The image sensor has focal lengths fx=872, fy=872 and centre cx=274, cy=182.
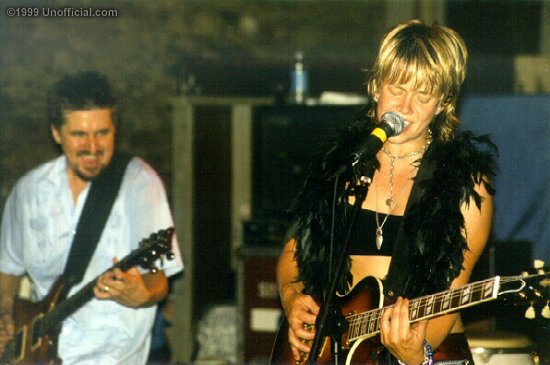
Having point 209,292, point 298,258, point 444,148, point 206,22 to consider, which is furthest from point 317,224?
point 206,22

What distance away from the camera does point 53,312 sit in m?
4.14

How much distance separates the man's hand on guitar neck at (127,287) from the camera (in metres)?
4.12

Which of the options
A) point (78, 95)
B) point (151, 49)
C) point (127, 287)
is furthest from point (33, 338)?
point (151, 49)

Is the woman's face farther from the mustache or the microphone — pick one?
the mustache

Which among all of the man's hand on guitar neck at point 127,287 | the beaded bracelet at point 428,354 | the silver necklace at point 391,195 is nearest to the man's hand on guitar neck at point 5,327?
the man's hand on guitar neck at point 127,287

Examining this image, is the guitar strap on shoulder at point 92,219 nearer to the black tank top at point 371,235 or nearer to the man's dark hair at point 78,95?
the man's dark hair at point 78,95

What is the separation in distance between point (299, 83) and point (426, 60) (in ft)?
6.87

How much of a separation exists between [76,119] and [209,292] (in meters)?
1.22

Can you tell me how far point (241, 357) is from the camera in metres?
4.62

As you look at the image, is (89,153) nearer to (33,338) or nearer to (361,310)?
(33,338)

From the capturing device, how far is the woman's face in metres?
2.62

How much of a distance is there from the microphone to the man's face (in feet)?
6.86

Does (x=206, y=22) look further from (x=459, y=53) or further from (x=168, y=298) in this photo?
(x=459, y=53)

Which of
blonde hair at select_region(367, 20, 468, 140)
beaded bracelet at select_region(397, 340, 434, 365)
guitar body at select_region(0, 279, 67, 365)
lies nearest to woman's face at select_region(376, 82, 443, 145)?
blonde hair at select_region(367, 20, 468, 140)
